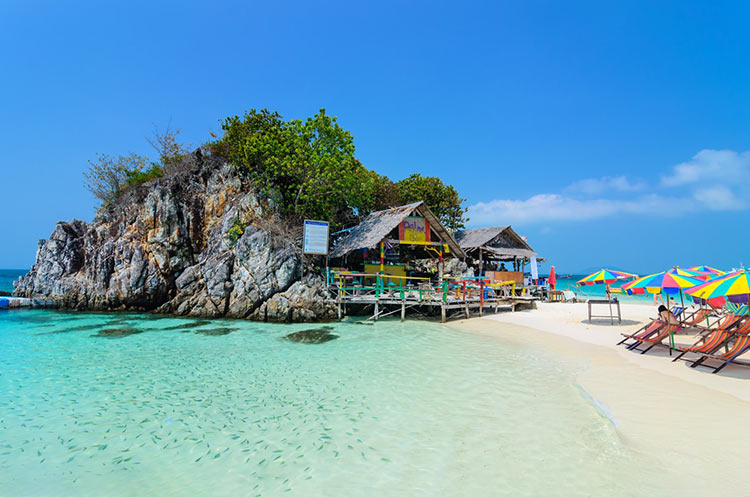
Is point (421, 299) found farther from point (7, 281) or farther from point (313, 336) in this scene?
point (7, 281)

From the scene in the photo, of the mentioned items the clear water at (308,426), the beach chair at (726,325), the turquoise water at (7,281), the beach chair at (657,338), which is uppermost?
the turquoise water at (7,281)

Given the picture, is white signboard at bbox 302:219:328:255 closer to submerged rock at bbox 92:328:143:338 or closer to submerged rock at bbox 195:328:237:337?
submerged rock at bbox 195:328:237:337

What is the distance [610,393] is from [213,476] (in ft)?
24.2

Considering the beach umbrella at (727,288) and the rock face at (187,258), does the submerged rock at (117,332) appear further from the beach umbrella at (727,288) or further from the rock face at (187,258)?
the beach umbrella at (727,288)

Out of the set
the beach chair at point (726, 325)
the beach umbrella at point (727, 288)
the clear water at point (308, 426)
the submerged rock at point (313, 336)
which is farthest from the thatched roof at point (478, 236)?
the beach umbrella at point (727, 288)

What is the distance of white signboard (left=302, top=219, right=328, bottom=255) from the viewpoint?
19.1m

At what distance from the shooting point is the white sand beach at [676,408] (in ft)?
14.3

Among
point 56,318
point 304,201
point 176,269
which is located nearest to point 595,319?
point 304,201

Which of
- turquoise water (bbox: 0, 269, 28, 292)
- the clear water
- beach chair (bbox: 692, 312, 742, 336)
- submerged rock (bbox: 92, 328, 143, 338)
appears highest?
turquoise water (bbox: 0, 269, 28, 292)

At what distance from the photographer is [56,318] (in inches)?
765

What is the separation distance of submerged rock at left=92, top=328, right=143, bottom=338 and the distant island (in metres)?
4.12

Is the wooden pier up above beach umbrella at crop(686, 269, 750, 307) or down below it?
below

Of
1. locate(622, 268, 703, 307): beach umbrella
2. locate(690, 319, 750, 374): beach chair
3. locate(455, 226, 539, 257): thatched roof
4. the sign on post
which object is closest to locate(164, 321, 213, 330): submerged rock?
the sign on post

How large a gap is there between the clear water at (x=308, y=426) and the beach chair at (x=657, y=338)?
8.15 feet
